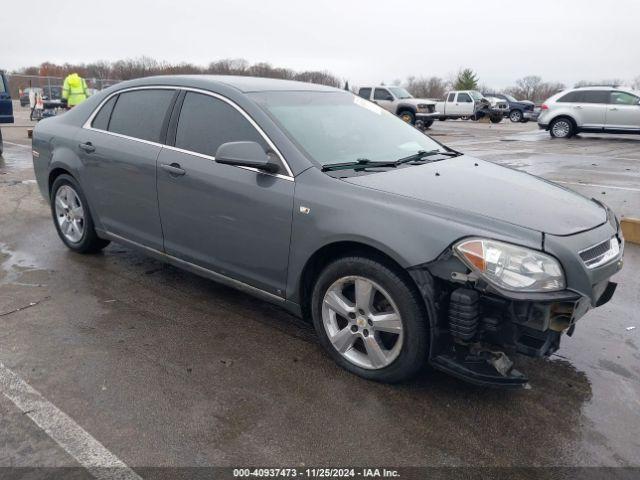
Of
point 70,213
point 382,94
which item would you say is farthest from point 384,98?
point 70,213

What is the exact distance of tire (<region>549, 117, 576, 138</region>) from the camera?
19.1 m

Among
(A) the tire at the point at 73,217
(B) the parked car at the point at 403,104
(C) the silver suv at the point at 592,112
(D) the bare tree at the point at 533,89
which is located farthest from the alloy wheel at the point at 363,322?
(D) the bare tree at the point at 533,89

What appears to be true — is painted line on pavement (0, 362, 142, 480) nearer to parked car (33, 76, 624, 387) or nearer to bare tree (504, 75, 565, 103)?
parked car (33, 76, 624, 387)

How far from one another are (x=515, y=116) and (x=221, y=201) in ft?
114

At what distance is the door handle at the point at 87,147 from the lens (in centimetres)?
464

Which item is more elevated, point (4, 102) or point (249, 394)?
point (4, 102)

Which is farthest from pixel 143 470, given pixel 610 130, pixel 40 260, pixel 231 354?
pixel 610 130

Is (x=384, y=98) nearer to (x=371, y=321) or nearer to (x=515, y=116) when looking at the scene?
(x=515, y=116)

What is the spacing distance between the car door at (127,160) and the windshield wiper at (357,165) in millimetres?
1452

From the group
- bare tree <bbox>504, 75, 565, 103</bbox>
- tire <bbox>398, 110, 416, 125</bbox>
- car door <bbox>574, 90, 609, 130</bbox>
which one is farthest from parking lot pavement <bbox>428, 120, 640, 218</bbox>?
bare tree <bbox>504, 75, 565, 103</bbox>

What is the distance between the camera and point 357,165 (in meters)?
3.49

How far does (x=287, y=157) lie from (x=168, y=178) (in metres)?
1.06

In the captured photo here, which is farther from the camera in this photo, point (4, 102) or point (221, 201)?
point (4, 102)

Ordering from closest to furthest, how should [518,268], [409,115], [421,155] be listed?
[518,268]
[421,155]
[409,115]
